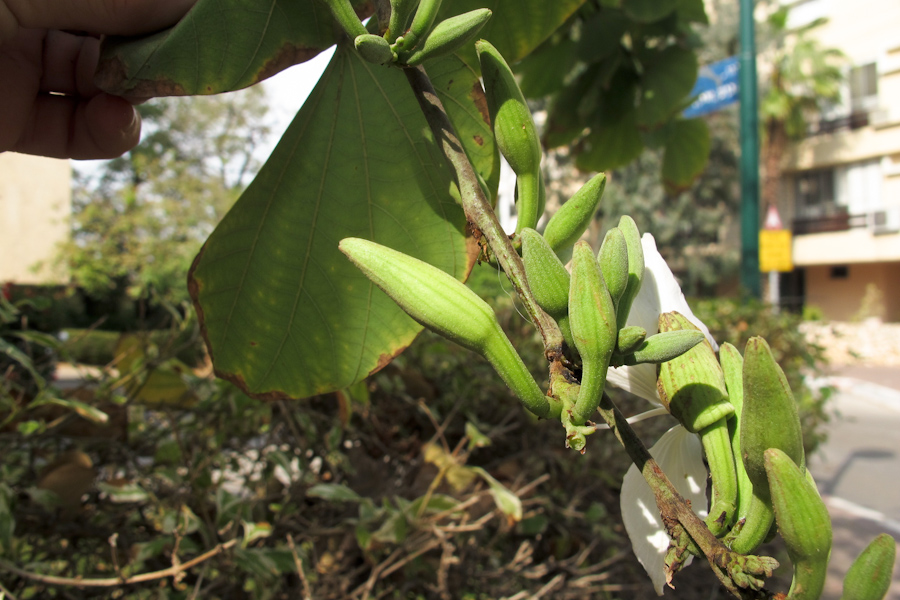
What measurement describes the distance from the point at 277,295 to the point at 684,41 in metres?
1.64

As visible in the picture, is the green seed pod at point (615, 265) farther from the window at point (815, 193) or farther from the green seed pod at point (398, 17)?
the window at point (815, 193)

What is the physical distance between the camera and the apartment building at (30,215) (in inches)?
400

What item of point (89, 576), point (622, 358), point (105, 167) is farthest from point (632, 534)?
point (105, 167)

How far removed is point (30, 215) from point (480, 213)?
12912 mm

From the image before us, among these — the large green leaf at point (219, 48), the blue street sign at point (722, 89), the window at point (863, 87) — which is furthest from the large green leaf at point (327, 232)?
the window at point (863, 87)

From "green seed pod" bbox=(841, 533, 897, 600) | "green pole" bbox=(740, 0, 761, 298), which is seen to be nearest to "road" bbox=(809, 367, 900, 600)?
"green pole" bbox=(740, 0, 761, 298)

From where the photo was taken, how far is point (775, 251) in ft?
17.3

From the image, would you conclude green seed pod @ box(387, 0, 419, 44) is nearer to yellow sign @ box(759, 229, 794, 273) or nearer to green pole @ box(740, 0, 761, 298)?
green pole @ box(740, 0, 761, 298)

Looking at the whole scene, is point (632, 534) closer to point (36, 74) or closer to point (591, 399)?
point (591, 399)

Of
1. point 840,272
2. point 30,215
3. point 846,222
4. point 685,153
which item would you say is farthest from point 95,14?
point 840,272

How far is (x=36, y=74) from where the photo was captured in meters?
0.86

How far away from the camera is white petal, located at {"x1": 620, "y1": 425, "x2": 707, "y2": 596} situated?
489 mm

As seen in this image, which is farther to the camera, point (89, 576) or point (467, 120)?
point (89, 576)

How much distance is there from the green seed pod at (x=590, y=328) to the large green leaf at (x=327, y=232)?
37 cm
